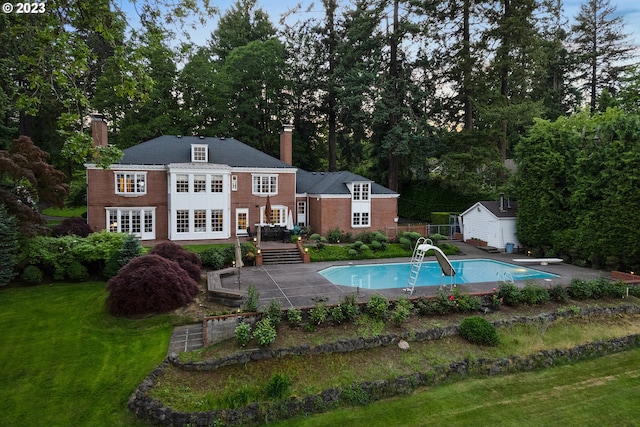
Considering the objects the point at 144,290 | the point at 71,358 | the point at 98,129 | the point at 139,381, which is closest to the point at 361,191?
the point at 144,290

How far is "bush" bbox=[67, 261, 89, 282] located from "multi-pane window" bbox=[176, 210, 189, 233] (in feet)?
27.0

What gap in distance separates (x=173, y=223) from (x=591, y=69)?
45427mm

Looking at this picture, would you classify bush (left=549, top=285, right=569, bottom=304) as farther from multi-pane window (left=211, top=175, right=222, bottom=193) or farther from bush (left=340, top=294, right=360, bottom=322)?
multi-pane window (left=211, top=175, right=222, bottom=193)

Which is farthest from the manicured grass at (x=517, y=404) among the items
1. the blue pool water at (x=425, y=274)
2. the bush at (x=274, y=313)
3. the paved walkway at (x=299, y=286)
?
the blue pool water at (x=425, y=274)

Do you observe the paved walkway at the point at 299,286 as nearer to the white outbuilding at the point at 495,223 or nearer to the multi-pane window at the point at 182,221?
the white outbuilding at the point at 495,223

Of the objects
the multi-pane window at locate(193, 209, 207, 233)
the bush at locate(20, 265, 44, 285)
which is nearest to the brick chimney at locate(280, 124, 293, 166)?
the multi-pane window at locate(193, 209, 207, 233)

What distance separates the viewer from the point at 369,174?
141 ft

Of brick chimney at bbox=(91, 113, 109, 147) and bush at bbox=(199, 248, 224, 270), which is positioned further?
brick chimney at bbox=(91, 113, 109, 147)

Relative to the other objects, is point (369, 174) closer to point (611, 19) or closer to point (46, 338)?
point (611, 19)

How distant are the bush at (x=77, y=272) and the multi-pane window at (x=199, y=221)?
8796mm

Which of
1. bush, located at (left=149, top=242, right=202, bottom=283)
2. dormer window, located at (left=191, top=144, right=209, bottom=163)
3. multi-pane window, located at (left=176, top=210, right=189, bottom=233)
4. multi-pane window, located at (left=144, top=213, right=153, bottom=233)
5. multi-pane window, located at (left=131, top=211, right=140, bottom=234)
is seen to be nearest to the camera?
bush, located at (left=149, top=242, right=202, bottom=283)

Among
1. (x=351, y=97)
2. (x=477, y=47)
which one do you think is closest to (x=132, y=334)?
(x=351, y=97)

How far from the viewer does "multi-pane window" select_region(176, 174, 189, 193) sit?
79.3ft

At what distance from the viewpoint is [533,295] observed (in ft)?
44.5
